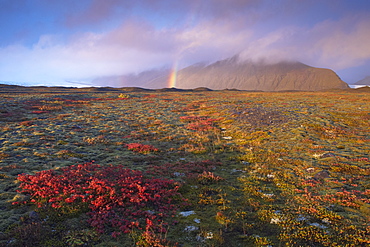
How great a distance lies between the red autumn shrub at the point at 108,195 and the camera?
25.9 feet

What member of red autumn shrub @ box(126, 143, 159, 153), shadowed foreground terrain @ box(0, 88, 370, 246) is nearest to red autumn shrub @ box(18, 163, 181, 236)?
shadowed foreground terrain @ box(0, 88, 370, 246)

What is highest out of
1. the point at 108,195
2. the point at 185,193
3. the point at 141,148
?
the point at 141,148

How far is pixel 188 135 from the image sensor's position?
23.0 metres

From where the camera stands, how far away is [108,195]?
9.23 metres

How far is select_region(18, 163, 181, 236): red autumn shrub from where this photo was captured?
7.91 metres

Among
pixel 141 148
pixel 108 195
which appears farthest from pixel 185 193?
pixel 141 148

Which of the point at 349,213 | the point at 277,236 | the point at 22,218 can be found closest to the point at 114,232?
the point at 22,218

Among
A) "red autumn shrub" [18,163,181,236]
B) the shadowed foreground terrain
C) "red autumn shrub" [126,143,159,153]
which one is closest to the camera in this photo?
the shadowed foreground terrain

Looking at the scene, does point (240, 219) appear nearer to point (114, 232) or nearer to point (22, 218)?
point (114, 232)

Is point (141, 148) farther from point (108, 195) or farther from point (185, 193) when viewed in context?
point (108, 195)

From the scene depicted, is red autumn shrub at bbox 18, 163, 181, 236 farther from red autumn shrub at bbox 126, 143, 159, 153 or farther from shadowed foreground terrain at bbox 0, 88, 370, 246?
red autumn shrub at bbox 126, 143, 159, 153

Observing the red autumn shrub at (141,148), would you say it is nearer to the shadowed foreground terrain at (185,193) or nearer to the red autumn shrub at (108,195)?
the shadowed foreground terrain at (185,193)

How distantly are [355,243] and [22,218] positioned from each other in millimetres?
11234

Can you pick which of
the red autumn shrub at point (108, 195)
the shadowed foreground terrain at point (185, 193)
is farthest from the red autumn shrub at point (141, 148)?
the red autumn shrub at point (108, 195)
